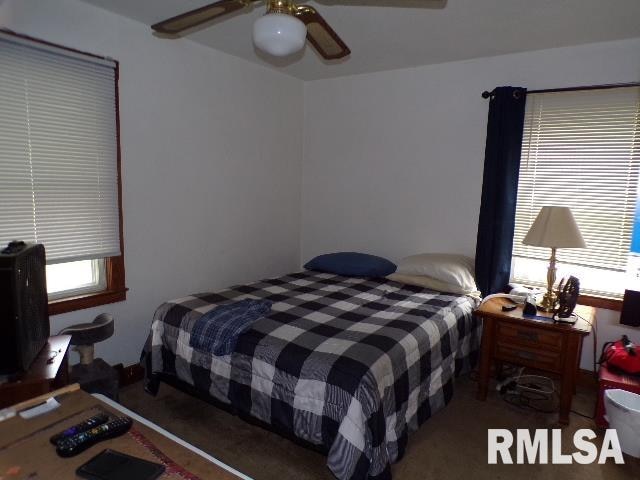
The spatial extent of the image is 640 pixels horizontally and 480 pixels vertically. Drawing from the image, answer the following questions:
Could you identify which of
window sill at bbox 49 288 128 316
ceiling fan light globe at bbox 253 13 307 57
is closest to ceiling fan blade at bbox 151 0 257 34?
ceiling fan light globe at bbox 253 13 307 57

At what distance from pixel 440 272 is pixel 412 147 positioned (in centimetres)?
118

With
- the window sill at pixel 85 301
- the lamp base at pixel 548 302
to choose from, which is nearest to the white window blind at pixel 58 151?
the window sill at pixel 85 301

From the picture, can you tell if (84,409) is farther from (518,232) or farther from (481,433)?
(518,232)

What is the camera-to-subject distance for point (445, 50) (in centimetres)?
307

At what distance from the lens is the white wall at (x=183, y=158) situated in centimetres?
259

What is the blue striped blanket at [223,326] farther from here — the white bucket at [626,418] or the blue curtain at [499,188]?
the white bucket at [626,418]

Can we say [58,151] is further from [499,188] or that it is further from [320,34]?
[499,188]

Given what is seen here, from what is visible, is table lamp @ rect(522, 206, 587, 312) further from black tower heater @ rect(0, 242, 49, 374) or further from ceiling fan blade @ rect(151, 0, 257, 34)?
black tower heater @ rect(0, 242, 49, 374)

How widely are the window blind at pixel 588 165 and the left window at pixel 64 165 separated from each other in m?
2.95

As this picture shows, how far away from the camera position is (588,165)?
2.90 m

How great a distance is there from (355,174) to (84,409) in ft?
10.1

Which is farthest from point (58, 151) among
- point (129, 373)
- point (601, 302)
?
point (601, 302)

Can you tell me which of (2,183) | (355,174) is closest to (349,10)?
(355,174)

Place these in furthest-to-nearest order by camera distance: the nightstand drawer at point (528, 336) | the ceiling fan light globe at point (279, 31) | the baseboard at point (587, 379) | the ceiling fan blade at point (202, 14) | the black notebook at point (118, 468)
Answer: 1. the baseboard at point (587, 379)
2. the nightstand drawer at point (528, 336)
3. the ceiling fan blade at point (202, 14)
4. the ceiling fan light globe at point (279, 31)
5. the black notebook at point (118, 468)
